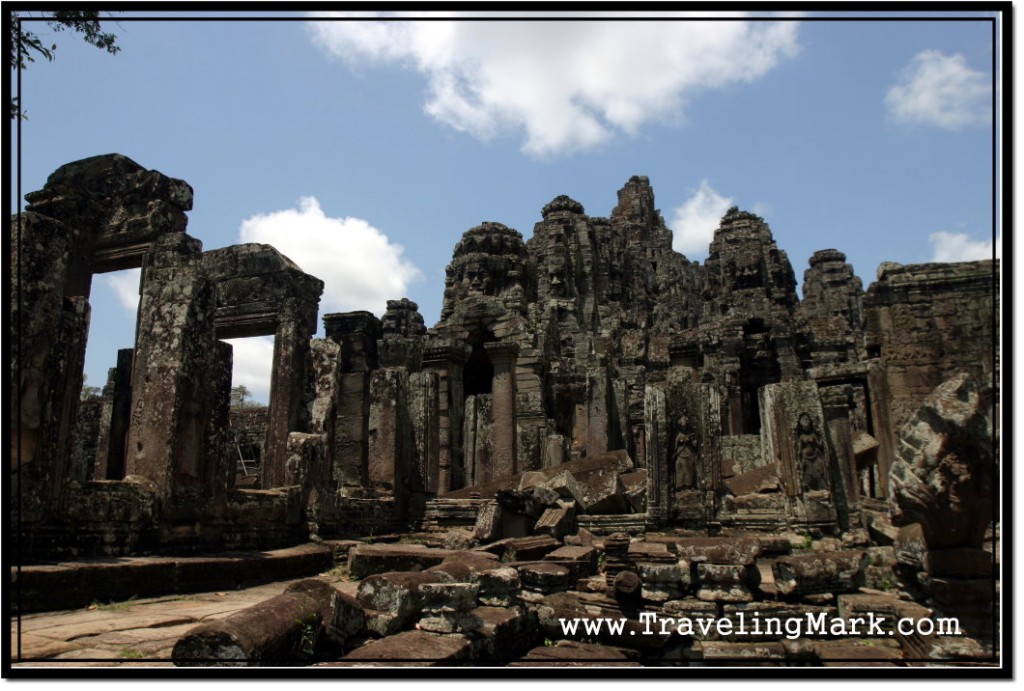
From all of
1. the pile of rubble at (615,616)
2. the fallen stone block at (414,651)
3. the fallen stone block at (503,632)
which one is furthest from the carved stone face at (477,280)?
the fallen stone block at (414,651)

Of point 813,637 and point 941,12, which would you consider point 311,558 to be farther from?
point 941,12

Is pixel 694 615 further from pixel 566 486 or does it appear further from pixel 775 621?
pixel 566 486

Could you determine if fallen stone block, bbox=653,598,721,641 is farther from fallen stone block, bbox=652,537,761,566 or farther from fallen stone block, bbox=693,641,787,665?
fallen stone block, bbox=652,537,761,566

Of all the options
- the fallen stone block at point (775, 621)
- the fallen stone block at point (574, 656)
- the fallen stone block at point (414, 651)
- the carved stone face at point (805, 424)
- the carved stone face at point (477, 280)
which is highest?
the carved stone face at point (477, 280)

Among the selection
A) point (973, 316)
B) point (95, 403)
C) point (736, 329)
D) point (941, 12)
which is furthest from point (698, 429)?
point (736, 329)

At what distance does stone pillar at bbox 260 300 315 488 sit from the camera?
1439 centimetres

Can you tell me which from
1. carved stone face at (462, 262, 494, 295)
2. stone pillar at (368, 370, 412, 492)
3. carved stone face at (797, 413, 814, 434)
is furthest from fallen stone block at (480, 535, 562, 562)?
carved stone face at (462, 262, 494, 295)

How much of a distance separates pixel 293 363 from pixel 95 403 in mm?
8005

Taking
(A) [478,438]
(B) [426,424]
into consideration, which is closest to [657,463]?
(B) [426,424]

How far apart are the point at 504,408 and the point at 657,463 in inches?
229

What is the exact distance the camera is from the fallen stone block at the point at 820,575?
21.6 ft

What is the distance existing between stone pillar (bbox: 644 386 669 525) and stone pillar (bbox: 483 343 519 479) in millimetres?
4970

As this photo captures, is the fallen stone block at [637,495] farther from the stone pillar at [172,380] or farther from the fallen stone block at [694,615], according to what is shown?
the stone pillar at [172,380]

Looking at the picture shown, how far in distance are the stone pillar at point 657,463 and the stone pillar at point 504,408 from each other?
16.3 feet
